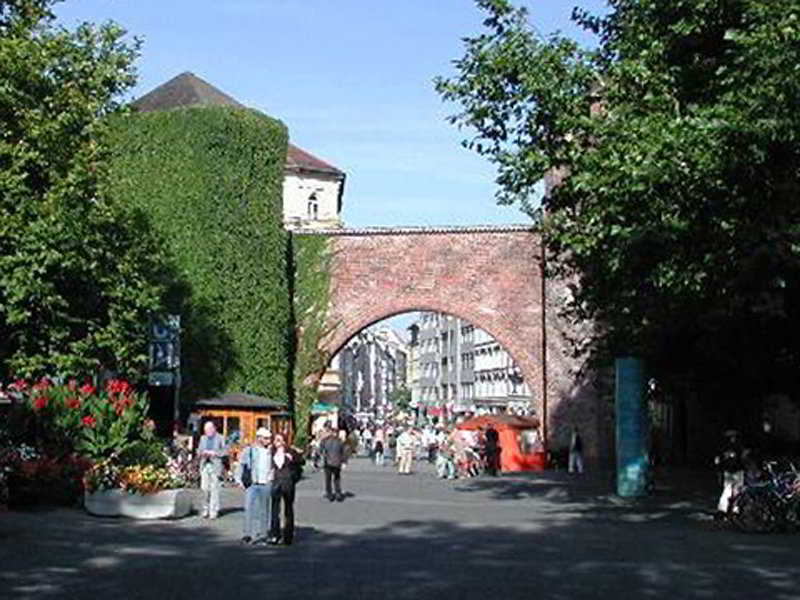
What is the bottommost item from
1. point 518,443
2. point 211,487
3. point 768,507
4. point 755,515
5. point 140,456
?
point 755,515

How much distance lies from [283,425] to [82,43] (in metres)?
13.8

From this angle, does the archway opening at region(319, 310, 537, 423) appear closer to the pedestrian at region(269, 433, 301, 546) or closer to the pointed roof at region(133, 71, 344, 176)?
the pointed roof at region(133, 71, 344, 176)

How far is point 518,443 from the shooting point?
4938cm

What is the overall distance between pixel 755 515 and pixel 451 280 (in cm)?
3081

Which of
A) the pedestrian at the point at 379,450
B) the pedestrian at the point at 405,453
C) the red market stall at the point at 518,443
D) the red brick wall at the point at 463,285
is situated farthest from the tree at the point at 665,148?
the pedestrian at the point at 379,450

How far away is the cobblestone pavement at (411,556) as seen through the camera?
520 inches

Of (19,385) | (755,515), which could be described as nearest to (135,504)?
(19,385)

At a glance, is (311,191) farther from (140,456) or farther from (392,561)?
(392,561)

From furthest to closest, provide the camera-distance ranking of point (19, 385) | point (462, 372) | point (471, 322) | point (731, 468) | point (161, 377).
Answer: point (462, 372) < point (471, 322) < point (19, 385) < point (161, 377) < point (731, 468)

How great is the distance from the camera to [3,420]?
2588 centimetres

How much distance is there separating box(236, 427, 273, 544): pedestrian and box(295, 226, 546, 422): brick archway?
30930 mm

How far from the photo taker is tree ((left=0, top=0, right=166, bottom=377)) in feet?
100

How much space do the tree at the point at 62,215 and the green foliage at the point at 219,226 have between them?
34.8ft

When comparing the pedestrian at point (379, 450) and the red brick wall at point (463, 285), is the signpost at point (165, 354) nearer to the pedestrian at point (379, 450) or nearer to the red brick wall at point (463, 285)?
the red brick wall at point (463, 285)
